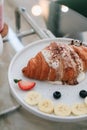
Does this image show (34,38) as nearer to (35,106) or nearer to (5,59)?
(5,59)

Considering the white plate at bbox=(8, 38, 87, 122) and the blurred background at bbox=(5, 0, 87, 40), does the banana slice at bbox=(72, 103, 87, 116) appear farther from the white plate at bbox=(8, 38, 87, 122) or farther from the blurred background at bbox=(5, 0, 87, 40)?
the blurred background at bbox=(5, 0, 87, 40)

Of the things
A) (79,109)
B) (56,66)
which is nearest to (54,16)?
(56,66)

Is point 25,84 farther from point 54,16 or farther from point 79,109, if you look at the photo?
point 54,16

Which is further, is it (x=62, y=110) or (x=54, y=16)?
(x=54, y=16)

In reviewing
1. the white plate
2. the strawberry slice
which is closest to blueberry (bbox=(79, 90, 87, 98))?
the white plate

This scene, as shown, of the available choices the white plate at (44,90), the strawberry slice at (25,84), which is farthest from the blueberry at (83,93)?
the strawberry slice at (25,84)

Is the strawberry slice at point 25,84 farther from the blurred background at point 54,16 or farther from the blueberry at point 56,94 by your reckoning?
the blurred background at point 54,16
